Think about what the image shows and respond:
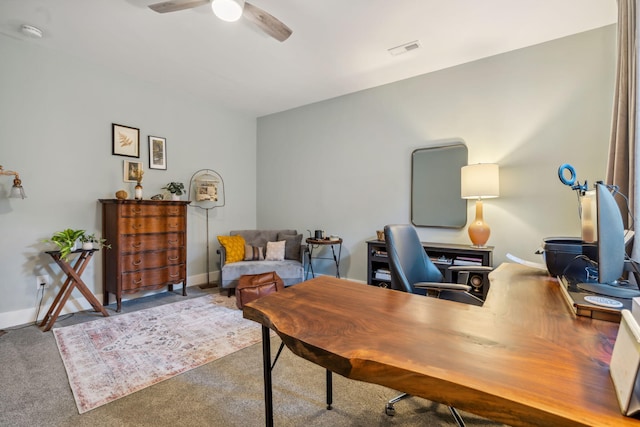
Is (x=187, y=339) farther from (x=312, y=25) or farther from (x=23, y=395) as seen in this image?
(x=312, y=25)

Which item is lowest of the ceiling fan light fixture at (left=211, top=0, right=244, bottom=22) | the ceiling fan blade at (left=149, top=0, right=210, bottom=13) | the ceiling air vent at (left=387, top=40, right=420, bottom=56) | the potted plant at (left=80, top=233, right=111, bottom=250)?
the potted plant at (left=80, top=233, right=111, bottom=250)

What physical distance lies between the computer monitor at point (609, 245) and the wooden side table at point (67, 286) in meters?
3.82

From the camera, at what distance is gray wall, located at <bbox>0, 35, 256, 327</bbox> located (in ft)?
9.21

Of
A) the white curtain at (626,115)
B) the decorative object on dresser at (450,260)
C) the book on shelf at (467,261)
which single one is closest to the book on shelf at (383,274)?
the decorative object on dresser at (450,260)

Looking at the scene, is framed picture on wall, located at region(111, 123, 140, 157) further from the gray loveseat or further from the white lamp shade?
the white lamp shade

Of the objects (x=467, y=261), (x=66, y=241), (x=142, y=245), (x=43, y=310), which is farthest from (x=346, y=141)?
(x=43, y=310)

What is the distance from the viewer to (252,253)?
13.5 feet

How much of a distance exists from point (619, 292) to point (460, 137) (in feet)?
8.25

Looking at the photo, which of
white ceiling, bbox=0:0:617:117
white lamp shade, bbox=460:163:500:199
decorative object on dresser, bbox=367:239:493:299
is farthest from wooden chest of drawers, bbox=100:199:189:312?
white lamp shade, bbox=460:163:500:199

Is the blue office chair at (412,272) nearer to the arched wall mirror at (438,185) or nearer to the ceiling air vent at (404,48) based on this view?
the arched wall mirror at (438,185)

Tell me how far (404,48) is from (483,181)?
5.00 ft

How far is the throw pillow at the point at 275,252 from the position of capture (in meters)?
4.13

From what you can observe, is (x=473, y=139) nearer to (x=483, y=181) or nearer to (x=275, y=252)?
(x=483, y=181)

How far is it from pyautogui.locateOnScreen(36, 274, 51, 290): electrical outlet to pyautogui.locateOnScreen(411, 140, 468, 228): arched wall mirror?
4.03m
